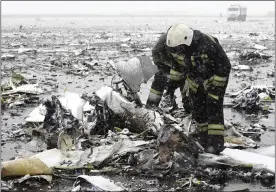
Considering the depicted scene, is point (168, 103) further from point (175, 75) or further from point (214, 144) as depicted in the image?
point (214, 144)

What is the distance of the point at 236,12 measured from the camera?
45.4 metres

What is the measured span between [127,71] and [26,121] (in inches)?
74.2

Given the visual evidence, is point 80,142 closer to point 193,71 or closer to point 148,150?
point 148,150

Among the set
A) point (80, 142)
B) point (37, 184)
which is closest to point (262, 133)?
point (80, 142)

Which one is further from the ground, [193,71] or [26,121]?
[193,71]

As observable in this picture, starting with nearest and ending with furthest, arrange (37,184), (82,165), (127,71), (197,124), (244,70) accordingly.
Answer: (37,184)
(82,165)
(197,124)
(127,71)
(244,70)

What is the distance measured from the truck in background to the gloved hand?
42506 millimetres

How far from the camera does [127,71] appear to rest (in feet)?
→ 20.2

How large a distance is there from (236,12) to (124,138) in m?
42.6

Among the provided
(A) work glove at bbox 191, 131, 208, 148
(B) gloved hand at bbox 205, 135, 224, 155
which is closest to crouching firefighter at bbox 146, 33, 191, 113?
(A) work glove at bbox 191, 131, 208, 148

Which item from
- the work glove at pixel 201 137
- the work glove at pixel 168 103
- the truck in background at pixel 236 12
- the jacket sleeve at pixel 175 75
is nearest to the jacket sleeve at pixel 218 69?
the work glove at pixel 201 137

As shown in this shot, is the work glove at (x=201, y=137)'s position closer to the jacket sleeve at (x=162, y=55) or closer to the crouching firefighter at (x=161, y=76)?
the crouching firefighter at (x=161, y=76)

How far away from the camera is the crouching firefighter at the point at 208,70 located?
501 centimetres

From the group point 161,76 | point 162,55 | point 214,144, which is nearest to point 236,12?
point 162,55
